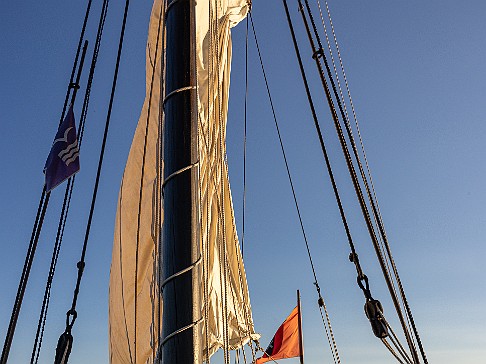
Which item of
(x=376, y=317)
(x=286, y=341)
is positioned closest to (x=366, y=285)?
(x=376, y=317)

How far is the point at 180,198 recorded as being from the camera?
8.91 feet

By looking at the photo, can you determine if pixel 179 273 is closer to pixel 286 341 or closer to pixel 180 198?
pixel 180 198

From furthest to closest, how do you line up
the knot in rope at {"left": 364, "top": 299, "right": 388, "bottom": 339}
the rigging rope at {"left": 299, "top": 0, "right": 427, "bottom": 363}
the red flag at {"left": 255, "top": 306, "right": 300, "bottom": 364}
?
the red flag at {"left": 255, "top": 306, "right": 300, "bottom": 364} < the rigging rope at {"left": 299, "top": 0, "right": 427, "bottom": 363} < the knot in rope at {"left": 364, "top": 299, "right": 388, "bottom": 339}

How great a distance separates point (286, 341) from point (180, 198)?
30.5 ft

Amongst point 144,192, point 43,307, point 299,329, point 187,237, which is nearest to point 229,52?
point 144,192

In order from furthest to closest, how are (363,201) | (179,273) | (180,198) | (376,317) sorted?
(363,201) → (376,317) → (180,198) → (179,273)

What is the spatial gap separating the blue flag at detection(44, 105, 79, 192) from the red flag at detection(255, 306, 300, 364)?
777 cm

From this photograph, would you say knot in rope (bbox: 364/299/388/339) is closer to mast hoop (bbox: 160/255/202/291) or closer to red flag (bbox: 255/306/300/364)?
mast hoop (bbox: 160/255/202/291)

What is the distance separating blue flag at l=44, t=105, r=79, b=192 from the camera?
15.0ft

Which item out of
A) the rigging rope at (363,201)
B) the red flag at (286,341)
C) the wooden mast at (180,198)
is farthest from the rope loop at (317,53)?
the red flag at (286,341)

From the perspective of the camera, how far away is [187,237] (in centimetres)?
265

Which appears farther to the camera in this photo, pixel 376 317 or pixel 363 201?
pixel 363 201

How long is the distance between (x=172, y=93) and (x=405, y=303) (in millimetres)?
2427

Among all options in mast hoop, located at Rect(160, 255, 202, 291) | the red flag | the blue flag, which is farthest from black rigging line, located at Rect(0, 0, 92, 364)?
the red flag
